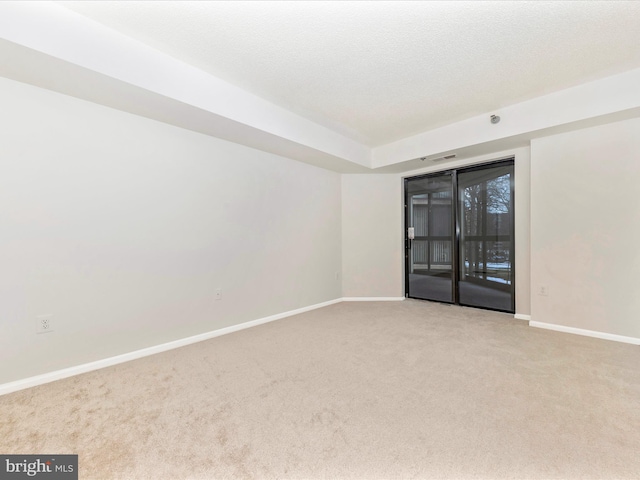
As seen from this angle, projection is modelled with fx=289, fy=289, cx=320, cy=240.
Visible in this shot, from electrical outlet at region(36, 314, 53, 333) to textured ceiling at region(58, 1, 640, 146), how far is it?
2.29 metres

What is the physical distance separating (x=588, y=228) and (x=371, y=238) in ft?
9.49

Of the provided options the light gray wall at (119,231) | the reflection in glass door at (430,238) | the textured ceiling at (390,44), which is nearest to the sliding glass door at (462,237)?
the reflection in glass door at (430,238)

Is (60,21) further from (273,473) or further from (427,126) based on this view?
(427,126)

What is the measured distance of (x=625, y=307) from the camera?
3.08 meters

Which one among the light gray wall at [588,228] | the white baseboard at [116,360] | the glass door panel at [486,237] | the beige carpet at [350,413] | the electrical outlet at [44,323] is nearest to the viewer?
the beige carpet at [350,413]

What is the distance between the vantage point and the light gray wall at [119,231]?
225 centimetres

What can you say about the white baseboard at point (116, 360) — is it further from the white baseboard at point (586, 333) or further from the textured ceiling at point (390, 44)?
the white baseboard at point (586, 333)

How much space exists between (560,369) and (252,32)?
11.9 ft

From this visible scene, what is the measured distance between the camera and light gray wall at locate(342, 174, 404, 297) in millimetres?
5238

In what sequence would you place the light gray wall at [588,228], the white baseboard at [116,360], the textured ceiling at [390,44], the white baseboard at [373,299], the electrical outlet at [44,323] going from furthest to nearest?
1. the white baseboard at [373,299]
2. the light gray wall at [588,228]
3. the electrical outlet at [44,323]
4. the white baseboard at [116,360]
5. the textured ceiling at [390,44]

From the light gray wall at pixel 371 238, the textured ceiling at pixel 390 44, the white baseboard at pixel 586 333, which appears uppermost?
the textured ceiling at pixel 390 44

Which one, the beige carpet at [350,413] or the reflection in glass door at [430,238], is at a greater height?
the reflection in glass door at [430,238]

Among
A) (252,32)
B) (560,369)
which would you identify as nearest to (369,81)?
(252,32)

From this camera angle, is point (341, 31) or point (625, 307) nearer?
point (341, 31)
